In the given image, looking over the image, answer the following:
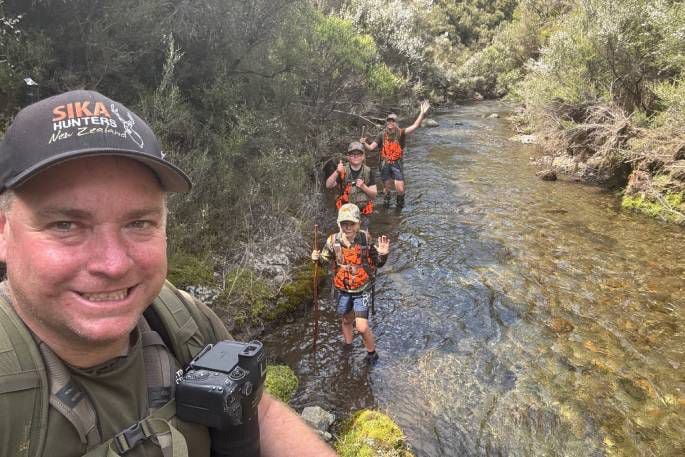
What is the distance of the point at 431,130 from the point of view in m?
22.6

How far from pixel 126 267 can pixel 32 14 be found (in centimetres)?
712

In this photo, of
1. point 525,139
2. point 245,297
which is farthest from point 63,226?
point 525,139

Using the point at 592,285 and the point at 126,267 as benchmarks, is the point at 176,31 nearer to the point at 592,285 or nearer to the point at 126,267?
the point at 126,267

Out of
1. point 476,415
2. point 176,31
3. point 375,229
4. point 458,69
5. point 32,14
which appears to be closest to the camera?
point 476,415

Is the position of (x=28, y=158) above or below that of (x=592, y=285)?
above

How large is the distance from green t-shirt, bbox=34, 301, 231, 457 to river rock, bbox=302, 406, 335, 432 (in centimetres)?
361

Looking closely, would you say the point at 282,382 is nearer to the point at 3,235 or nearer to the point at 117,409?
the point at 117,409

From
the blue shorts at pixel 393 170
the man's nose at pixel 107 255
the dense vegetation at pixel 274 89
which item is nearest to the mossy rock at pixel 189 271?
the dense vegetation at pixel 274 89

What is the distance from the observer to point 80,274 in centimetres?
147

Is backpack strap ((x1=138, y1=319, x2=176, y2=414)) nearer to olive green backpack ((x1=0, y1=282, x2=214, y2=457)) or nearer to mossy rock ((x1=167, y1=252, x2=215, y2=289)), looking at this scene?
olive green backpack ((x1=0, y1=282, x2=214, y2=457))

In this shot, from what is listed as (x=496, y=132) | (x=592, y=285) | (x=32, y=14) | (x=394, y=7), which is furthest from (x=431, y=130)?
(x=32, y=14)

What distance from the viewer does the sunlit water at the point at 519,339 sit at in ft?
17.6

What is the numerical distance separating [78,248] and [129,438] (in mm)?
645

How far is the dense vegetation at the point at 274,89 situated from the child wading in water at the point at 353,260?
1736 millimetres
